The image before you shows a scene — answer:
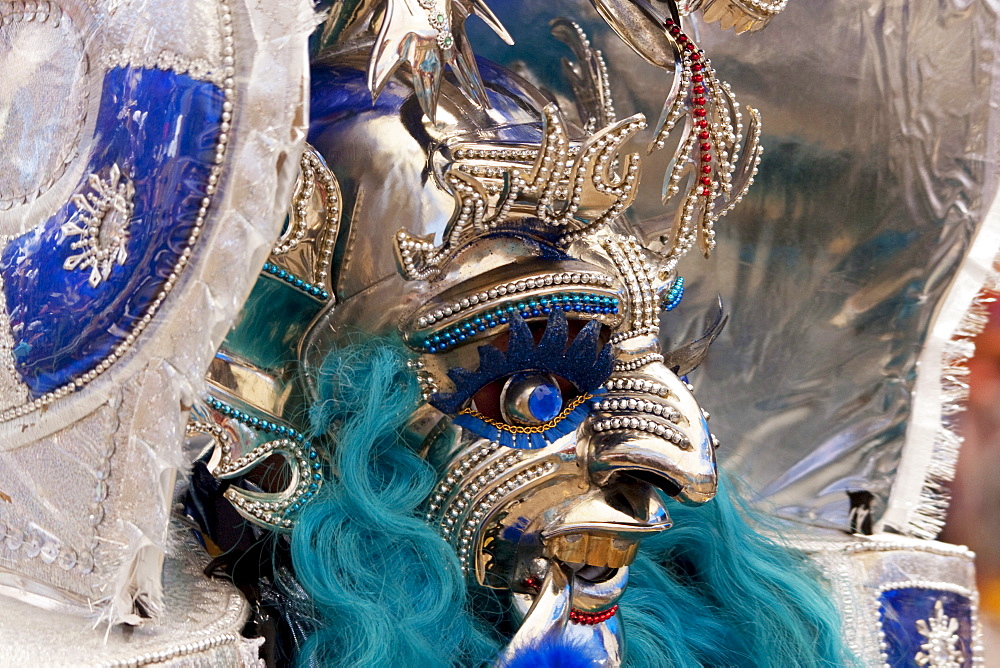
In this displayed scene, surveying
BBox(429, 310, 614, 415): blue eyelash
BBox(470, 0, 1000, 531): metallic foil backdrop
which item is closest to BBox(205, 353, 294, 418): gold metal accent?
BBox(429, 310, 614, 415): blue eyelash

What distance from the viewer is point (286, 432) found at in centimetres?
93

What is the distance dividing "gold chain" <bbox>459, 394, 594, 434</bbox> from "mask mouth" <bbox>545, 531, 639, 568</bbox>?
0.12 metres

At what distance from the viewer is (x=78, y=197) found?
746mm

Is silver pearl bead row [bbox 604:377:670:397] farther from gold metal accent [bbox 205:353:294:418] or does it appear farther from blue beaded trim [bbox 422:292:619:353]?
gold metal accent [bbox 205:353:294:418]

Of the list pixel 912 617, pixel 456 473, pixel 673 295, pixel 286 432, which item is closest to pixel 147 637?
pixel 286 432

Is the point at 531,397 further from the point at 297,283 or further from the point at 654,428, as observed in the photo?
the point at 297,283

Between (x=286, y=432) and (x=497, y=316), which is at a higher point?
(x=497, y=316)

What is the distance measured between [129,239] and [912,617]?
3.82 feet

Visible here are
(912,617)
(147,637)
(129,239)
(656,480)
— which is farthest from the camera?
(912,617)

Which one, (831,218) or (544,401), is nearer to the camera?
(544,401)

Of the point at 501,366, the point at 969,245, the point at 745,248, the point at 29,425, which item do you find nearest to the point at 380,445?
the point at 501,366

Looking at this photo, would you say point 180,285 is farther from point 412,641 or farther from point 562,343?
point 412,641

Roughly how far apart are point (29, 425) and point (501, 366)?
1.31 ft

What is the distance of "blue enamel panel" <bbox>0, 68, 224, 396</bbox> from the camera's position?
675mm
